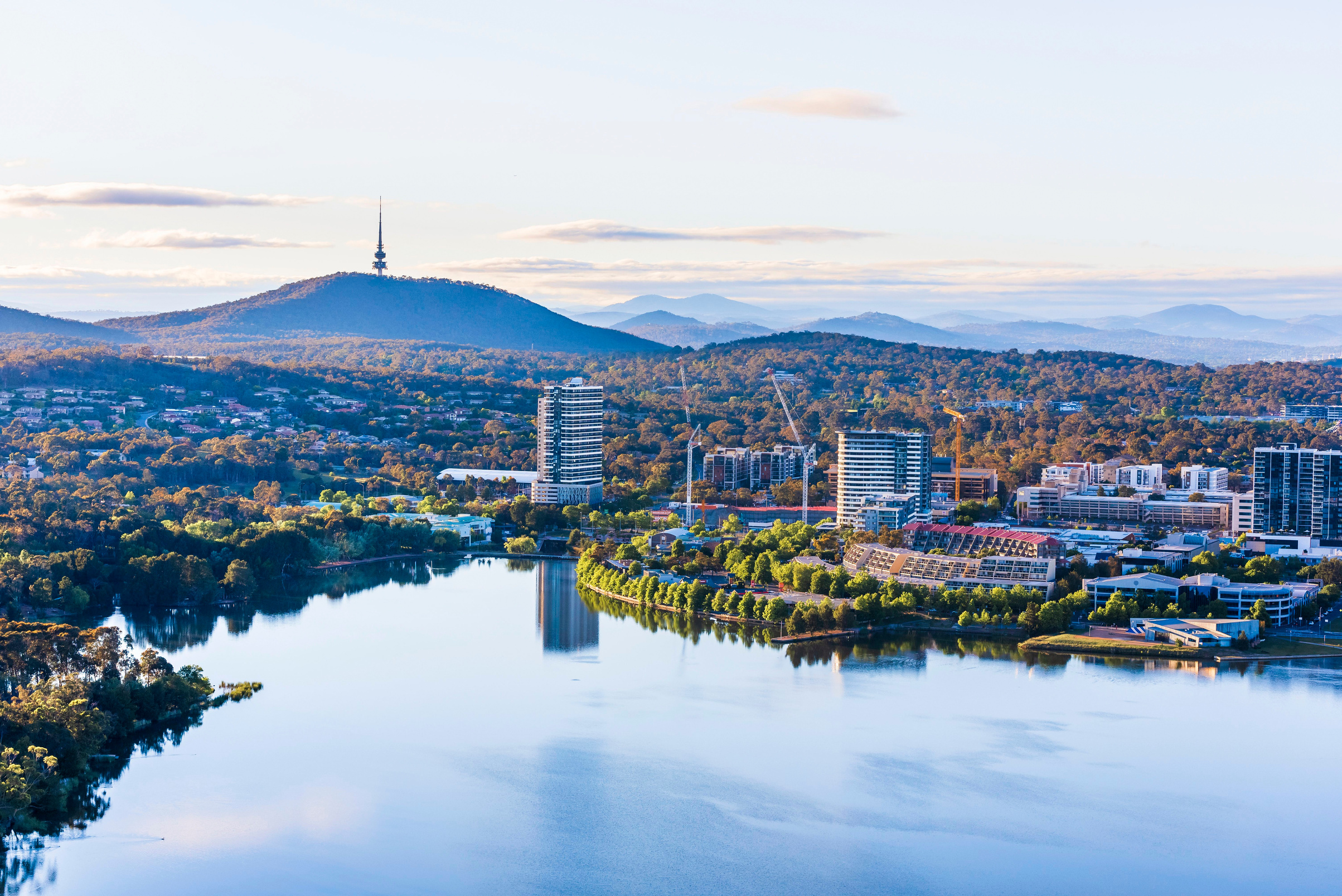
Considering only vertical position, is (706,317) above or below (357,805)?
above

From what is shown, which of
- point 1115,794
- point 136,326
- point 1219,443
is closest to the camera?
point 1115,794

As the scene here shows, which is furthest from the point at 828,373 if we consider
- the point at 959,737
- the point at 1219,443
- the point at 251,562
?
the point at 959,737

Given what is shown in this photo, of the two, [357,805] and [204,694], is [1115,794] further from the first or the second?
[204,694]

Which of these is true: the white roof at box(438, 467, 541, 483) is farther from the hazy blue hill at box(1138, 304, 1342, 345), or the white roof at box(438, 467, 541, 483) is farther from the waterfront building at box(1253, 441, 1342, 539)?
the hazy blue hill at box(1138, 304, 1342, 345)

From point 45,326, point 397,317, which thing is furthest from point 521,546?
point 397,317

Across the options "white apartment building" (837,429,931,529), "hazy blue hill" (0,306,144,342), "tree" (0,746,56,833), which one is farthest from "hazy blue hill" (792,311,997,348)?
"tree" (0,746,56,833)

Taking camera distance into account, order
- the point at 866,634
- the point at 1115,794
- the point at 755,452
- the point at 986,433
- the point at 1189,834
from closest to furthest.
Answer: the point at 1189,834
the point at 1115,794
the point at 866,634
the point at 755,452
the point at 986,433

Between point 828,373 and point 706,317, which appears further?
point 706,317
